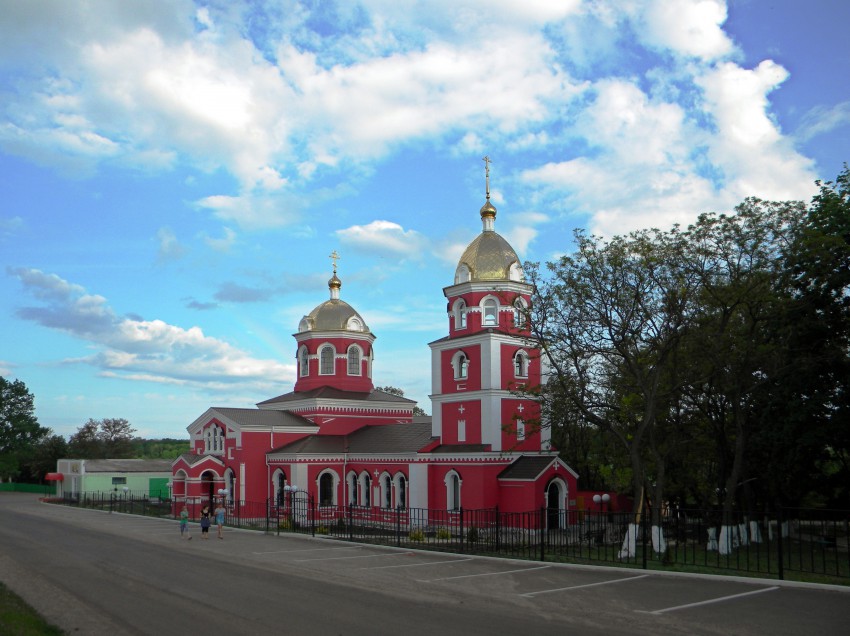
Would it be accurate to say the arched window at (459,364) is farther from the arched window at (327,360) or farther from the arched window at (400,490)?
the arched window at (327,360)

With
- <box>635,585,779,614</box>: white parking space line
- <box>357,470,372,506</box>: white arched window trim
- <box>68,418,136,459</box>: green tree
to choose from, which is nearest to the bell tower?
<box>357,470,372,506</box>: white arched window trim

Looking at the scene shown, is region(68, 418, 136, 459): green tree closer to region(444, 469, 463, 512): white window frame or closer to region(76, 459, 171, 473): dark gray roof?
region(76, 459, 171, 473): dark gray roof

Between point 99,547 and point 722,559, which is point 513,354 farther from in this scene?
point 99,547

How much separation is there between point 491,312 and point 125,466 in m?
36.5

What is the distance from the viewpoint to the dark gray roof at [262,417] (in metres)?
37.5

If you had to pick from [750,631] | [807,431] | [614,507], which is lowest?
[614,507]

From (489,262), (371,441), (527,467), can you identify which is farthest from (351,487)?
(489,262)

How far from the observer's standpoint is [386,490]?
111 ft

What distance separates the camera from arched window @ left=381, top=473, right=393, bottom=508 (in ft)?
110

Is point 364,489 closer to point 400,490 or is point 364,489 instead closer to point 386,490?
point 386,490

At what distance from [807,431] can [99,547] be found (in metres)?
20.6

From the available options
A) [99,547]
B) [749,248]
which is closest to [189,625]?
[99,547]

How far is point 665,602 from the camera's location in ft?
40.8

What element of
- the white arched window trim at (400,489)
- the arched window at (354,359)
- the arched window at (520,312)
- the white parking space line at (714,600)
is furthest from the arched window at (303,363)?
the white parking space line at (714,600)
